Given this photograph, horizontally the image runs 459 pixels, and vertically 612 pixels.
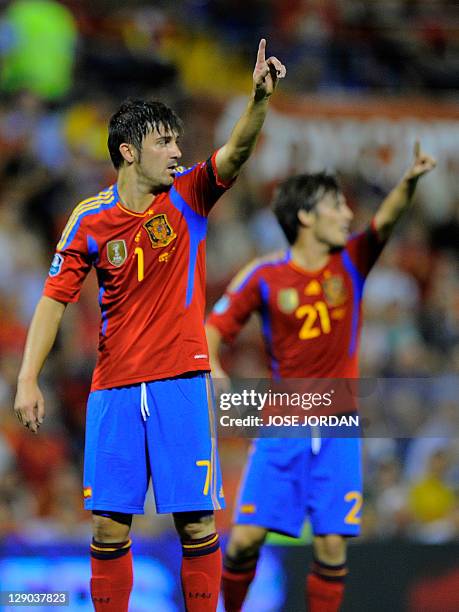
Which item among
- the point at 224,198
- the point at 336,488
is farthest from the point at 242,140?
the point at 224,198

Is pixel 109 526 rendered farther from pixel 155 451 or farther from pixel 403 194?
pixel 403 194

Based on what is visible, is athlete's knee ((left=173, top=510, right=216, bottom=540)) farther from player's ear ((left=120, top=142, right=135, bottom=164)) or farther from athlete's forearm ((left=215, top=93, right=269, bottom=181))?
player's ear ((left=120, top=142, right=135, bottom=164))

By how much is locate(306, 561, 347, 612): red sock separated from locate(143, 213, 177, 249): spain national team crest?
1857 millimetres

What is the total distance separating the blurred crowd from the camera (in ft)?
26.6

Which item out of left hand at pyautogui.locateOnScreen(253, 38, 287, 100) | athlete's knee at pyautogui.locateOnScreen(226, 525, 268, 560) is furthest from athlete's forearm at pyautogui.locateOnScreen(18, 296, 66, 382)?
athlete's knee at pyautogui.locateOnScreen(226, 525, 268, 560)

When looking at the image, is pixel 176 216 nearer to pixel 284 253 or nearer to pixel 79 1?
pixel 284 253

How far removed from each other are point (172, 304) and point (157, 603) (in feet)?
7.48

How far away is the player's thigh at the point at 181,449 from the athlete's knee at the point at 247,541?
113 cm

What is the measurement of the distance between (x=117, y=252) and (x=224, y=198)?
19.3 feet

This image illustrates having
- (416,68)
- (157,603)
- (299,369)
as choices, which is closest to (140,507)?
(299,369)

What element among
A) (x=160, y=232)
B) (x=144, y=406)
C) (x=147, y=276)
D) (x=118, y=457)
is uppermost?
(x=160, y=232)

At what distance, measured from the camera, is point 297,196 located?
5.88m

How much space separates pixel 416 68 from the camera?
12.1 m

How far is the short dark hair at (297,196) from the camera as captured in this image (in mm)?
5863
